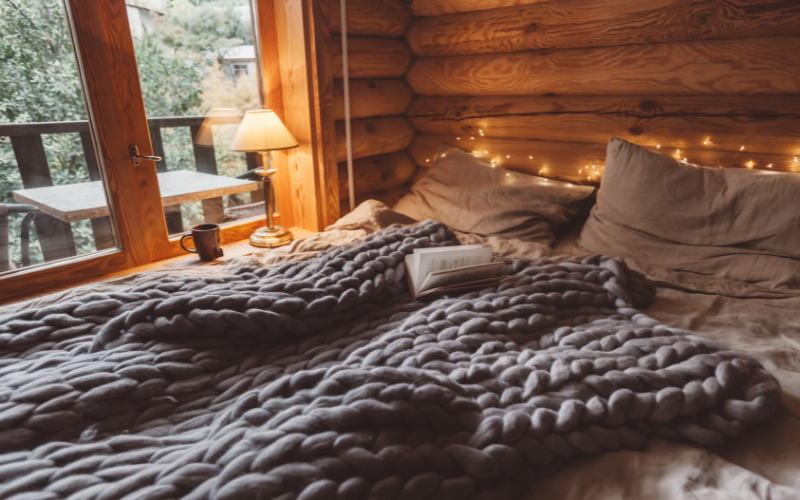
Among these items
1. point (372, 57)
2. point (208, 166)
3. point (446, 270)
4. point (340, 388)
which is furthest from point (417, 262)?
point (372, 57)

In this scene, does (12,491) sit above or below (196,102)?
below

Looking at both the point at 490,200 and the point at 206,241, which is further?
the point at 490,200

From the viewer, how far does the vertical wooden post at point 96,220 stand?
5.35 feet

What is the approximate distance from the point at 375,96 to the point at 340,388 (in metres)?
1.93

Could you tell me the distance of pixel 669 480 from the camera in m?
0.70

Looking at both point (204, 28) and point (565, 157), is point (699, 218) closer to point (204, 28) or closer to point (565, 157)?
point (565, 157)

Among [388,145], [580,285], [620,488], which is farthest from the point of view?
[388,145]

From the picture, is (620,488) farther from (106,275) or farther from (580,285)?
(106,275)

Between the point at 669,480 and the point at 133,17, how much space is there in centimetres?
208

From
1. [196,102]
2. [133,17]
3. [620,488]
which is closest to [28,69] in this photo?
[133,17]

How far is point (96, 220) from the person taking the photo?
1.71 metres

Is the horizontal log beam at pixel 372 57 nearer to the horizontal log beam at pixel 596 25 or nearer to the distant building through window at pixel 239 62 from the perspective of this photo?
the horizontal log beam at pixel 596 25

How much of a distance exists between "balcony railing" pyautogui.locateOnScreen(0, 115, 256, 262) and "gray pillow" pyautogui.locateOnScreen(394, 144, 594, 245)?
945 millimetres

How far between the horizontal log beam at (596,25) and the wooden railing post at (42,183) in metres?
1.77
